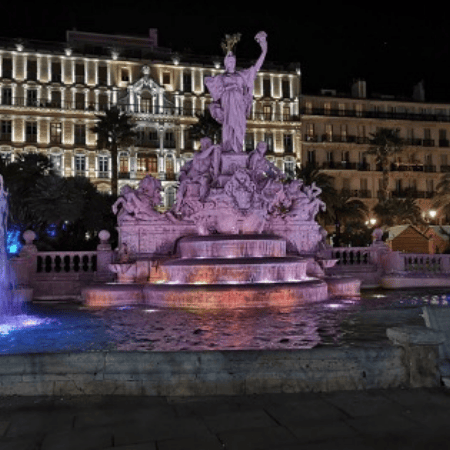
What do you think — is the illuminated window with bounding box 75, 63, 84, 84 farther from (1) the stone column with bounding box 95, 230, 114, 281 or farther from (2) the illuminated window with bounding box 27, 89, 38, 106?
(1) the stone column with bounding box 95, 230, 114, 281

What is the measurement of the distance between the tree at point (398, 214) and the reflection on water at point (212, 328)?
134 feet

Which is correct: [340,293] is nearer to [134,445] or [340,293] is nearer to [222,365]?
[222,365]

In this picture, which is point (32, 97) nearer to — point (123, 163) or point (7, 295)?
point (123, 163)

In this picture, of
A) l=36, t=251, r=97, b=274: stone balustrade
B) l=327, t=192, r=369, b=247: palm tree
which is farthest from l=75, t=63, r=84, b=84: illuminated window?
l=36, t=251, r=97, b=274: stone balustrade

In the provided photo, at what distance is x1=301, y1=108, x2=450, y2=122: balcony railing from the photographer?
7325cm

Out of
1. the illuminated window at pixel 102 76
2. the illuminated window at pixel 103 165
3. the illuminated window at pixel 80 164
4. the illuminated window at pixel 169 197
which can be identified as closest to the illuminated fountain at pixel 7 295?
the illuminated window at pixel 169 197

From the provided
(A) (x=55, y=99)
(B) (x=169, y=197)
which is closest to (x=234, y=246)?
(B) (x=169, y=197)

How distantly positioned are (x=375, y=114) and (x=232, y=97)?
59.1 meters

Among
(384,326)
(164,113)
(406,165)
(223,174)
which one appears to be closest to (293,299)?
(384,326)

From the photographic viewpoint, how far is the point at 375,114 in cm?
7412

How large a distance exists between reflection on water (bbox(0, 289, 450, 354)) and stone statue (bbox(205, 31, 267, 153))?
7.59 m

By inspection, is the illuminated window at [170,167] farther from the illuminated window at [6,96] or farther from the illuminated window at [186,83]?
the illuminated window at [6,96]

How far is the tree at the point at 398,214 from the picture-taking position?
2093 inches

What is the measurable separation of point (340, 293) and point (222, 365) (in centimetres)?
1067
